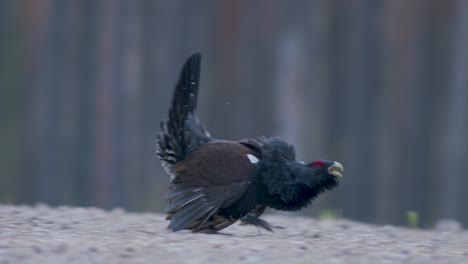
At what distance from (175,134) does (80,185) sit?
315cm

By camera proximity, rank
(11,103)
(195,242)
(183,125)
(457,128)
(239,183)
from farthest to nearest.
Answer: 1. (11,103)
2. (457,128)
3. (183,125)
4. (239,183)
5. (195,242)

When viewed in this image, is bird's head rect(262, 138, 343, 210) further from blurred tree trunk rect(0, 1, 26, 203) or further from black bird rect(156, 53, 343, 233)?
blurred tree trunk rect(0, 1, 26, 203)

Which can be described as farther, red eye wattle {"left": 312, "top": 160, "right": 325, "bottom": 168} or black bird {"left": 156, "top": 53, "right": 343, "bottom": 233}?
red eye wattle {"left": 312, "top": 160, "right": 325, "bottom": 168}

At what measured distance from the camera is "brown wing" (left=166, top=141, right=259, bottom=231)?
6867 mm

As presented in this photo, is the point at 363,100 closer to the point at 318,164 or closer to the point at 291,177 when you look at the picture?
the point at 318,164

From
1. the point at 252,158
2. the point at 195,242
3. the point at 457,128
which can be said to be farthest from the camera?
the point at 457,128

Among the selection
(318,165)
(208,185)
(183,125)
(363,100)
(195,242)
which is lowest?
(195,242)

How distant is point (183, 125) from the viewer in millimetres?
7371

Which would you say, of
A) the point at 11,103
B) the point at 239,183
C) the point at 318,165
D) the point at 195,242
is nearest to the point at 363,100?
the point at 318,165

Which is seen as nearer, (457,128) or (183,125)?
(183,125)

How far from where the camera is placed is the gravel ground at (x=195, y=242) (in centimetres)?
580

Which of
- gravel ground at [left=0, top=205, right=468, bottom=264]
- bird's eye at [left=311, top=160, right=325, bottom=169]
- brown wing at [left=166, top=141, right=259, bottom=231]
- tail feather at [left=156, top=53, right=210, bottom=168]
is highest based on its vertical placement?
tail feather at [left=156, top=53, right=210, bottom=168]

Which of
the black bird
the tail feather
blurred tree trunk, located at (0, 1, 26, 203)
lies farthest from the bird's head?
blurred tree trunk, located at (0, 1, 26, 203)

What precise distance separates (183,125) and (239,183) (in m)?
0.74
